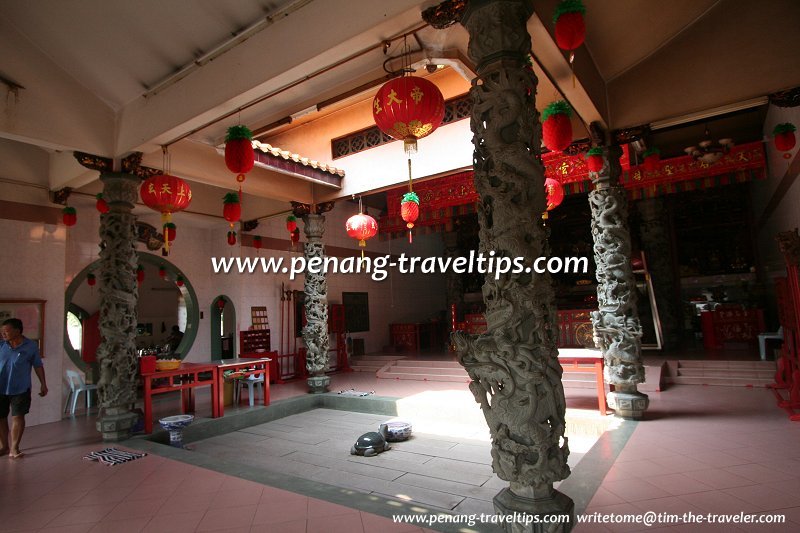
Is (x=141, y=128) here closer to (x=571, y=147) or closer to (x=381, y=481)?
(x=381, y=481)

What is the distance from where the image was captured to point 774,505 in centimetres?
280

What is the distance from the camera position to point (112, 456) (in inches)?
179

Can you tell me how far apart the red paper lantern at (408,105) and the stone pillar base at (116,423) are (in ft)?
15.0

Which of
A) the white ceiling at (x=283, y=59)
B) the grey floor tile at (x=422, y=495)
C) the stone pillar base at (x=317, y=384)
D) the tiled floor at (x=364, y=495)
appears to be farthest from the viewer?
the stone pillar base at (x=317, y=384)

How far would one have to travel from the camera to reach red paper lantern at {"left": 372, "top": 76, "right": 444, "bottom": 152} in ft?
10.7

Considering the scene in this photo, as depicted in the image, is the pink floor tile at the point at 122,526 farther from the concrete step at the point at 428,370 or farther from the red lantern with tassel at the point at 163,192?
the concrete step at the point at 428,370

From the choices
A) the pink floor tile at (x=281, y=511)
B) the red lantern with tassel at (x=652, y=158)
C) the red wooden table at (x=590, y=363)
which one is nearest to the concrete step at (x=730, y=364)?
the red wooden table at (x=590, y=363)

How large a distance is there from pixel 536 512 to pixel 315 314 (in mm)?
6135

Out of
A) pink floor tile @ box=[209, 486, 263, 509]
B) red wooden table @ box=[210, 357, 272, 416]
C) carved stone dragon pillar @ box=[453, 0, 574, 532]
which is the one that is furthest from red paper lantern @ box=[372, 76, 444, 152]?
red wooden table @ box=[210, 357, 272, 416]

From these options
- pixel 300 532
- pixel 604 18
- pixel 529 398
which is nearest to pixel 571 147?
pixel 604 18

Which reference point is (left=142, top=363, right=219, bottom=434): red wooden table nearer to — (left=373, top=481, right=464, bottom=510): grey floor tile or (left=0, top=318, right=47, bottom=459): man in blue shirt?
(left=0, top=318, right=47, bottom=459): man in blue shirt

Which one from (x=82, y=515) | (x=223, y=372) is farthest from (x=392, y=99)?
(x=223, y=372)

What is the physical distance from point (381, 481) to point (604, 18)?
496 cm

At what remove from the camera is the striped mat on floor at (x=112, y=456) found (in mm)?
4410
